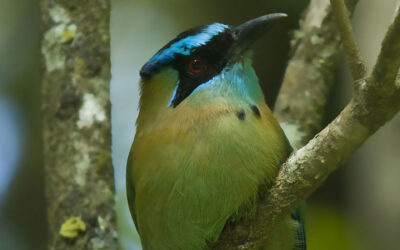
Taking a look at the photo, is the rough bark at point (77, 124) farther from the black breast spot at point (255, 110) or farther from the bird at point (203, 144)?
the black breast spot at point (255, 110)

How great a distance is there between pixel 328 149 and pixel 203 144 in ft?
2.71

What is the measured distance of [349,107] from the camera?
2701mm

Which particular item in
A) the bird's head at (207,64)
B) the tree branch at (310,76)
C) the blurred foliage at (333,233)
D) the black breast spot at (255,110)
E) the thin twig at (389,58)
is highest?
the thin twig at (389,58)

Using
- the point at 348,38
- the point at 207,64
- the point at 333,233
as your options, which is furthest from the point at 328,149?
the point at 333,233

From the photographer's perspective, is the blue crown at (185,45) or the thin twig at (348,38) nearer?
the thin twig at (348,38)

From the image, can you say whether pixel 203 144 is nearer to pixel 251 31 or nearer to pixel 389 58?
pixel 251 31

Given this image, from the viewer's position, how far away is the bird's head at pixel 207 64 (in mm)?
3773

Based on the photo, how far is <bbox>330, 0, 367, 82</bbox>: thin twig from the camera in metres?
2.56

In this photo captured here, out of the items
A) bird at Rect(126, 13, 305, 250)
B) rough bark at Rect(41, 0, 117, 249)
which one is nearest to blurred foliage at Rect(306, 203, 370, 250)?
bird at Rect(126, 13, 305, 250)

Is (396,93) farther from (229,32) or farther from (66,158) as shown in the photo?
(66,158)

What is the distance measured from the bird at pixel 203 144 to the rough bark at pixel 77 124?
1.03ft

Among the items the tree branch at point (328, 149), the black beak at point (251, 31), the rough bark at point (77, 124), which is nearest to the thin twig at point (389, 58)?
the tree branch at point (328, 149)

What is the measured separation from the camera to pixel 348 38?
8.46 ft

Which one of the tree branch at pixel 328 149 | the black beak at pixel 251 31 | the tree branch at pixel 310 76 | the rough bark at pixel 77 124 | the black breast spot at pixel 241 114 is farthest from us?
the tree branch at pixel 310 76
